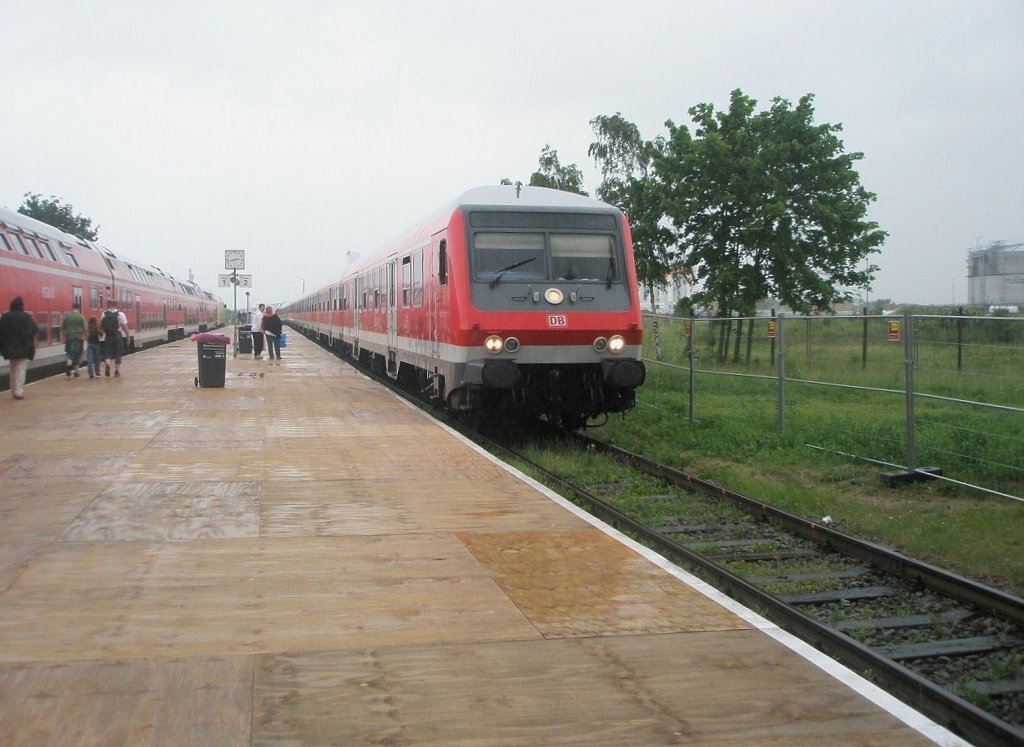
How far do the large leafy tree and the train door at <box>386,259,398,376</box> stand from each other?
23.9 ft

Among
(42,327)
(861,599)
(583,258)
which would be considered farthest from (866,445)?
(42,327)

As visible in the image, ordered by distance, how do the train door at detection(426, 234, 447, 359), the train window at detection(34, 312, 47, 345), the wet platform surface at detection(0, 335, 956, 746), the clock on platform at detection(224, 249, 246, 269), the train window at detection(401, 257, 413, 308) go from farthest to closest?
the clock on platform at detection(224, 249, 246, 269) → the train window at detection(34, 312, 47, 345) → the train window at detection(401, 257, 413, 308) → the train door at detection(426, 234, 447, 359) → the wet platform surface at detection(0, 335, 956, 746)

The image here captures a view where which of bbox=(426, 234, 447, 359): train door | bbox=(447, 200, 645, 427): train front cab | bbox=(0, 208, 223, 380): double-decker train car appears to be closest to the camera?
bbox=(447, 200, 645, 427): train front cab

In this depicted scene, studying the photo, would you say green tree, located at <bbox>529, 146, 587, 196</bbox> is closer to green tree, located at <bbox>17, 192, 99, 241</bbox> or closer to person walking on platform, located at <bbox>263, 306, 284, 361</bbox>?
person walking on platform, located at <bbox>263, 306, 284, 361</bbox>

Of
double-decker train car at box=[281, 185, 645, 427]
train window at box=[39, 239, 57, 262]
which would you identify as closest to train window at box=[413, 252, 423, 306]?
double-decker train car at box=[281, 185, 645, 427]

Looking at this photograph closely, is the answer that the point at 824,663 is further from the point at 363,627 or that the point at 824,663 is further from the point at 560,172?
the point at 560,172

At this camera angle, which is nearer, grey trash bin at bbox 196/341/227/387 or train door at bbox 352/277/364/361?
grey trash bin at bbox 196/341/227/387

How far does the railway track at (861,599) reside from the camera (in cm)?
468

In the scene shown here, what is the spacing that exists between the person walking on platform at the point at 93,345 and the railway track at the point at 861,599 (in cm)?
1485

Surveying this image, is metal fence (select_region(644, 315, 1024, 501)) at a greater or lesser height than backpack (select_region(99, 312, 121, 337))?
lesser

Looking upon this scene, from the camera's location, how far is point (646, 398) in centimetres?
1722

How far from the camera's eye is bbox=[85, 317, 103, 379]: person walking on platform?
21.4m

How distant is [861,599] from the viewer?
21.2ft

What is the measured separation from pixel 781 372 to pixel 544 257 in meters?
3.31
